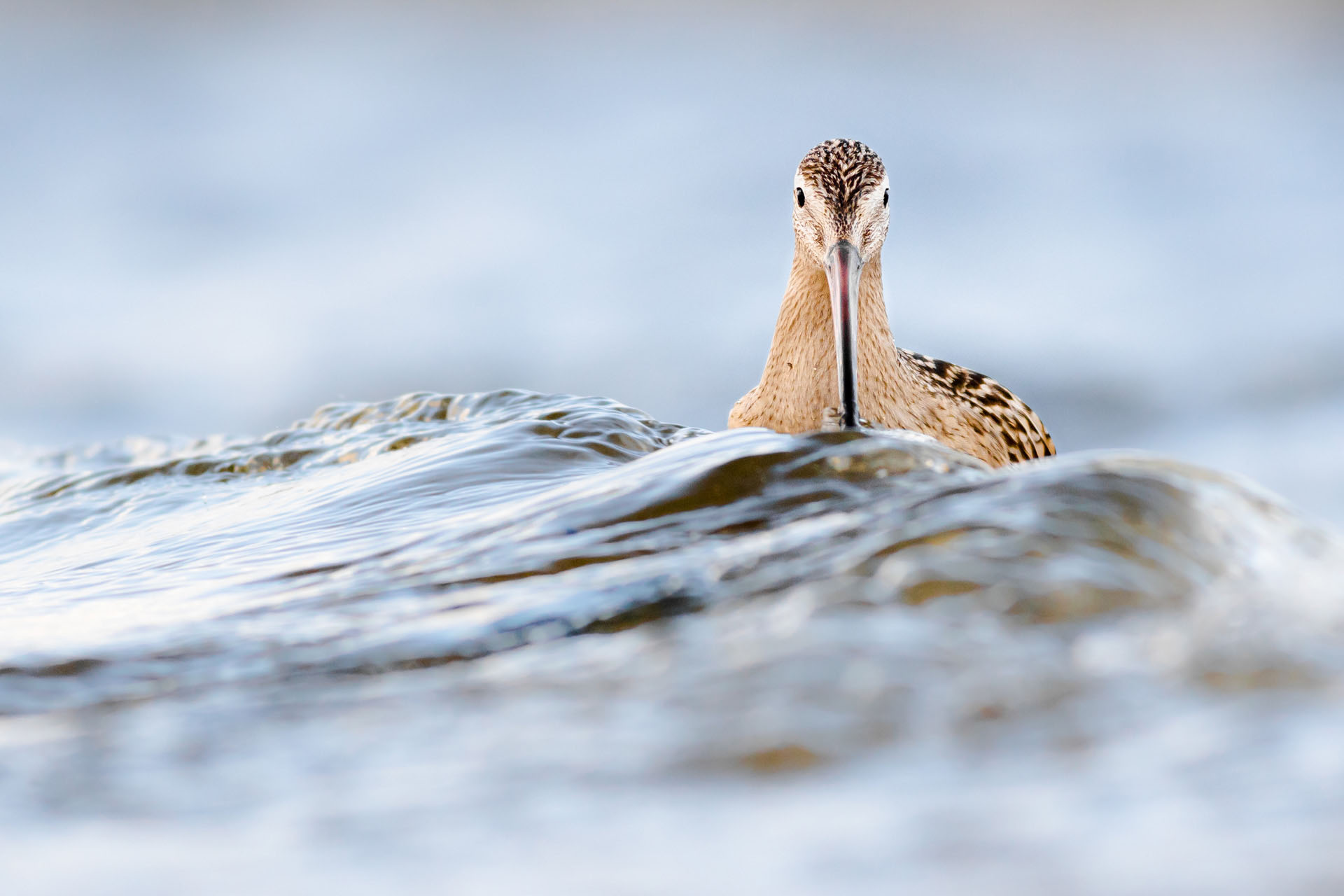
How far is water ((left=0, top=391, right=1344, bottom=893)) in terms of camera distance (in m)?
1.49

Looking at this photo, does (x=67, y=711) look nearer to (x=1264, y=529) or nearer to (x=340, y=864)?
(x=340, y=864)

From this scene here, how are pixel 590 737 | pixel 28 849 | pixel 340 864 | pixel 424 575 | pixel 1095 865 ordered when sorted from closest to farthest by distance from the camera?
1. pixel 1095 865
2. pixel 340 864
3. pixel 28 849
4. pixel 590 737
5. pixel 424 575

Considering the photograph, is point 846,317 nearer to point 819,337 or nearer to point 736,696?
point 819,337

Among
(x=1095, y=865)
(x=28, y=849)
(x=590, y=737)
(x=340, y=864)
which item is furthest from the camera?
(x=590, y=737)

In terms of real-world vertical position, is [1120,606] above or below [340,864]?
above

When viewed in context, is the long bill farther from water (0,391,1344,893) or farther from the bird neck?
water (0,391,1344,893)

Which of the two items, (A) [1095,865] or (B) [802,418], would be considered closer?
(A) [1095,865]

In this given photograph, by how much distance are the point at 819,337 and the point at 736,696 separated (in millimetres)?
2804

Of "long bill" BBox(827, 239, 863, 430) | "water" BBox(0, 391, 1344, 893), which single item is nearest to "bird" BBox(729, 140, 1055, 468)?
"long bill" BBox(827, 239, 863, 430)

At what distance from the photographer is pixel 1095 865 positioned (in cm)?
139

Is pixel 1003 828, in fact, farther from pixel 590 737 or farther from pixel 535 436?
pixel 535 436

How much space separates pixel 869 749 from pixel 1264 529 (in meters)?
1.06

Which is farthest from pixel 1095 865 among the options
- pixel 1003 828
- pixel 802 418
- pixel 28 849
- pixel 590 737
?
pixel 802 418

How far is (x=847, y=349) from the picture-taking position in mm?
3992
